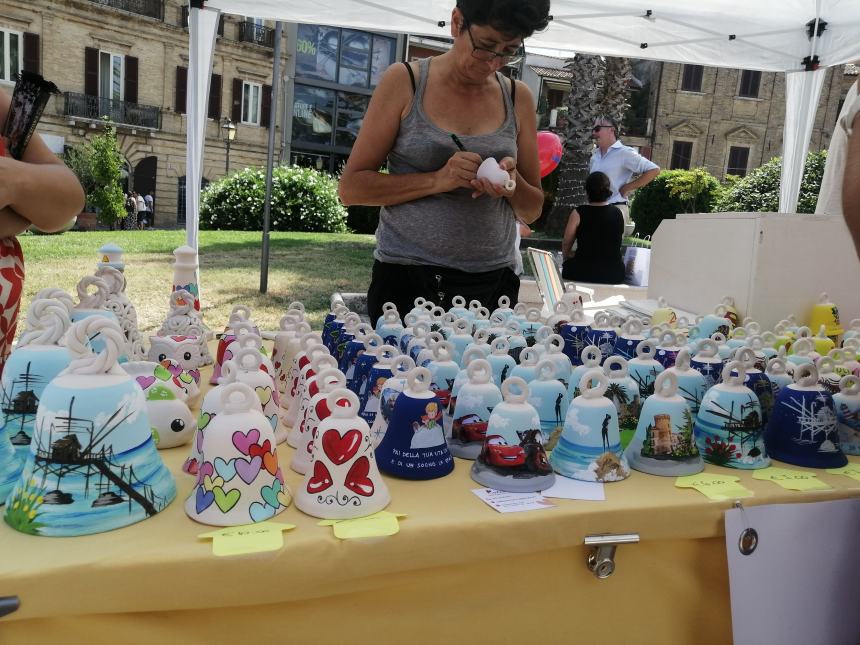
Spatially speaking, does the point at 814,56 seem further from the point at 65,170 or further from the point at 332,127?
the point at 332,127

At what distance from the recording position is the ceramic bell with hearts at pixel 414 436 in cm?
130

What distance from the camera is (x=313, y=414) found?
1297 millimetres

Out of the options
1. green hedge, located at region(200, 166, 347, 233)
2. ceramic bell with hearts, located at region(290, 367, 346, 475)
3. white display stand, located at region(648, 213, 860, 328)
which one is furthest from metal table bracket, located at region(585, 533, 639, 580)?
green hedge, located at region(200, 166, 347, 233)

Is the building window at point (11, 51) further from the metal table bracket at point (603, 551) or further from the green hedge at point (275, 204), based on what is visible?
the metal table bracket at point (603, 551)

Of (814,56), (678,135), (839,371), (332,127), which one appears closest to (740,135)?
(678,135)

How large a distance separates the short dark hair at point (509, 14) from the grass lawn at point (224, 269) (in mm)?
4694

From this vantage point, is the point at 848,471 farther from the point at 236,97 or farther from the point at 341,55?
the point at 341,55

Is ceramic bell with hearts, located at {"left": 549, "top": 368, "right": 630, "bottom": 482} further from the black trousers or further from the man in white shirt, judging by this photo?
the man in white shirt

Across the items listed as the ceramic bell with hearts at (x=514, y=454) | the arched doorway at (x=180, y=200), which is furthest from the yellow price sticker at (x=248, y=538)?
the arched doorway at (x=180, y=200)

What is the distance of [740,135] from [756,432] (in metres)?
30.9

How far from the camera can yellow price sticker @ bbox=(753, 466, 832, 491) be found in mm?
1387

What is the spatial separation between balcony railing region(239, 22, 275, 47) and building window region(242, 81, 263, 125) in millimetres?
1532

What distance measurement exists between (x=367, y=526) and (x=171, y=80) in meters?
26.3

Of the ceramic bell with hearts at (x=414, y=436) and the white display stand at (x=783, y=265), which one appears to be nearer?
the ceramic bell with hearts at (x=414, y=436)
